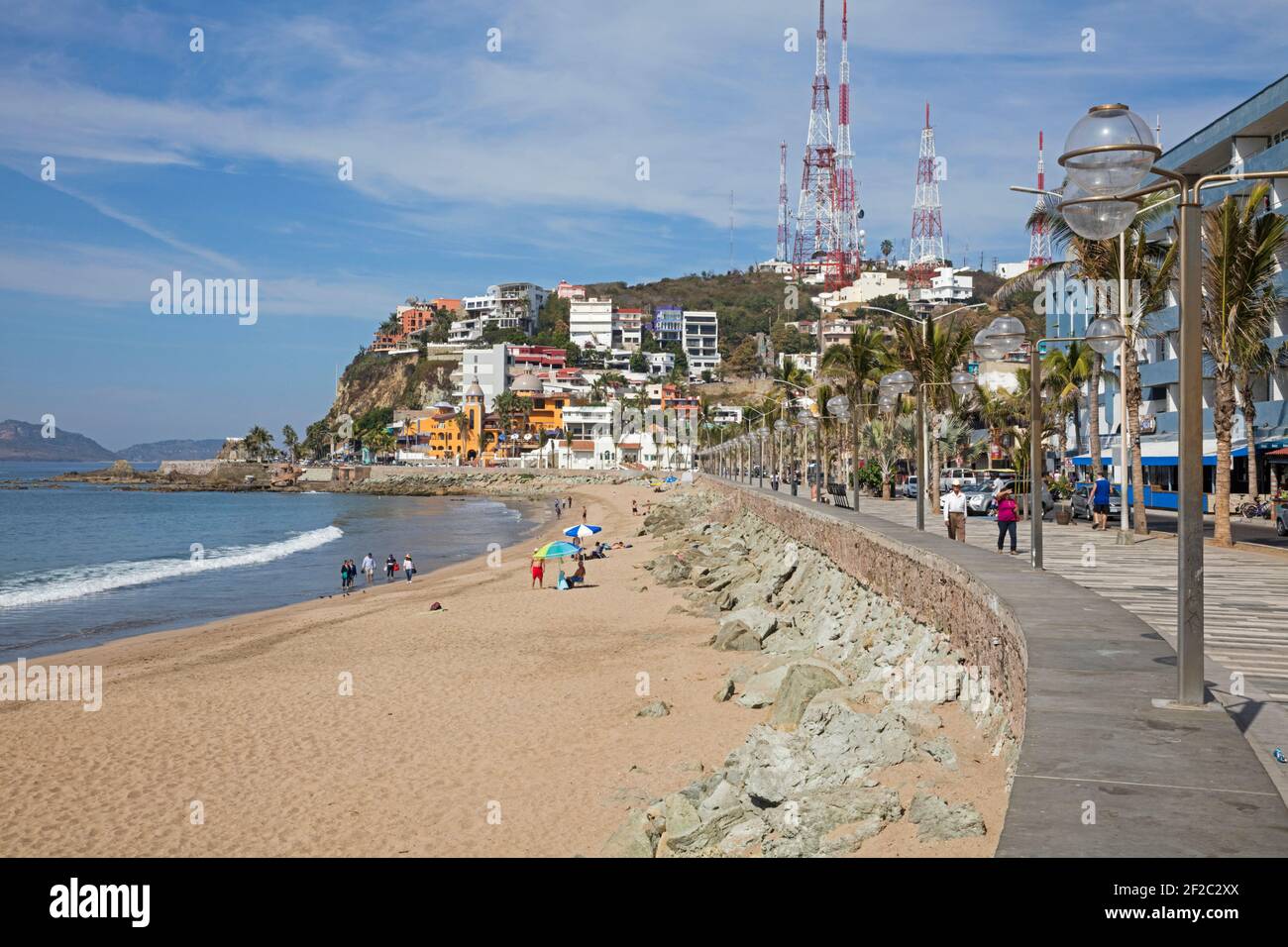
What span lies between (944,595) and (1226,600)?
4.38 meters

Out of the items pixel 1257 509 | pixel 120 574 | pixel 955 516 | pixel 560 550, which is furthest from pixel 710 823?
pixel 120 574

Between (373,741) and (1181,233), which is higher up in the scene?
(1181,233)

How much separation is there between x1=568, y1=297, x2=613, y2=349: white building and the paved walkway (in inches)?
6595

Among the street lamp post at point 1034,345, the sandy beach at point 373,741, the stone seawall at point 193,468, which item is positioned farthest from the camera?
the stone seawall at point 193,468

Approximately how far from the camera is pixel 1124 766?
5.12m

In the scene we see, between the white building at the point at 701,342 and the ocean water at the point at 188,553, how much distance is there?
9472 cm

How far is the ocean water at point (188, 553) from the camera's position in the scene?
2794 cm

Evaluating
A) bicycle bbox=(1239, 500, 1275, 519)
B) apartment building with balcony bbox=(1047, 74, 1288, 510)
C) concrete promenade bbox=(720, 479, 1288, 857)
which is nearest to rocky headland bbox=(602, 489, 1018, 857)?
concrete promenade bbox=(720, 479, 1288, 857)

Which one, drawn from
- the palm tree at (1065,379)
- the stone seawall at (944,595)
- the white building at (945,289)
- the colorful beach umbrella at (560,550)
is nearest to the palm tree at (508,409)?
the white building at (945,289)

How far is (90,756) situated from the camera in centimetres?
1308

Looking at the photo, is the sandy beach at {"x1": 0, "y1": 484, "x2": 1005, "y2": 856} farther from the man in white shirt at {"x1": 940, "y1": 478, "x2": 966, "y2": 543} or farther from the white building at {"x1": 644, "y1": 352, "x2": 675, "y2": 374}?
the white building at {"x1": 644, "y1": 352, "x2": 675, "y2": 374}

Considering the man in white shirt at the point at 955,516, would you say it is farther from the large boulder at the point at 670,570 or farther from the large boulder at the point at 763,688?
the large boulder at the point at 670,570
